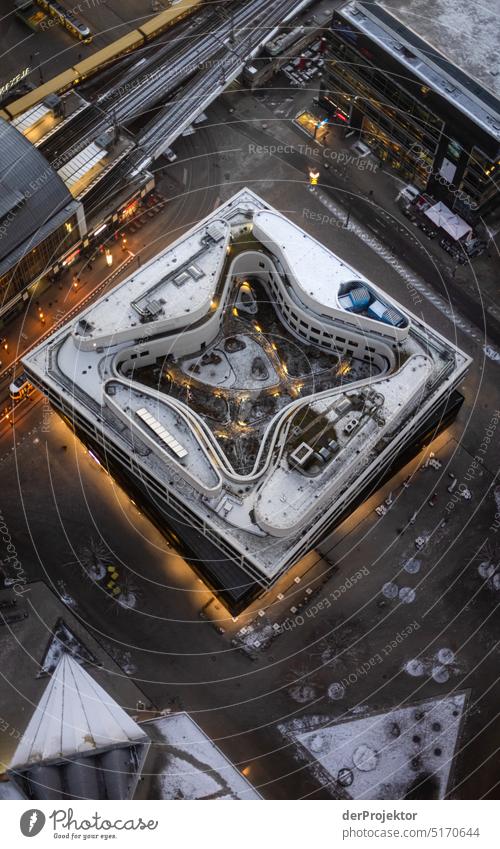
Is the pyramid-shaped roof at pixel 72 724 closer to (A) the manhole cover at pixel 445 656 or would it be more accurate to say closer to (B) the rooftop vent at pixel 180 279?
(A) the manhole cover at pixel 445 656

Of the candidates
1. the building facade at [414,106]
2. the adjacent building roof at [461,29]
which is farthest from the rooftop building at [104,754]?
the adjacent building roof at [461,29]

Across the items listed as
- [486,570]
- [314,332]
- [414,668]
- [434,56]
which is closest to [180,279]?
[314,332]

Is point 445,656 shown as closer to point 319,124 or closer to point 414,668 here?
point 414,668

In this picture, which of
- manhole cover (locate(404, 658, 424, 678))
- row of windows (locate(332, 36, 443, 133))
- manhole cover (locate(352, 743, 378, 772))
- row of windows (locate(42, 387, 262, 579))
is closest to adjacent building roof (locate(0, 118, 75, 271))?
row of windows (locate(42, 387, 262, 579))

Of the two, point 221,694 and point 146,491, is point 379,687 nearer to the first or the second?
point 221,694

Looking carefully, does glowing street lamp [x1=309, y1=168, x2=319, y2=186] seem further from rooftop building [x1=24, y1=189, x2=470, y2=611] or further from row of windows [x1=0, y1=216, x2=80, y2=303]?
row of windows [x1=0, y1=216, x2=80, y2=303]

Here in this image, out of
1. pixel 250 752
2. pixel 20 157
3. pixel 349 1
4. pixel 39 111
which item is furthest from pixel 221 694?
pixel 349 1
